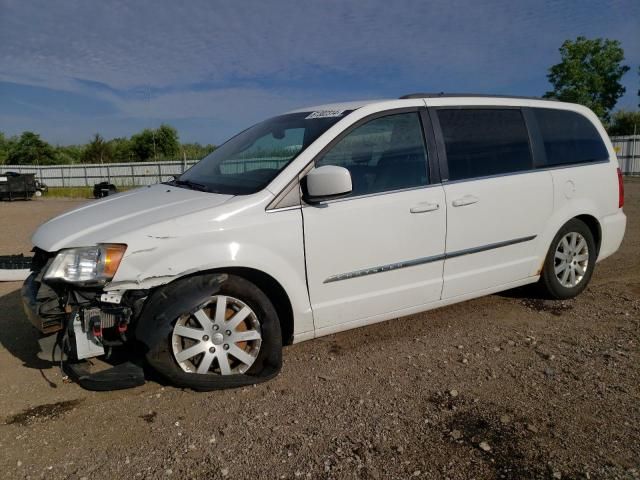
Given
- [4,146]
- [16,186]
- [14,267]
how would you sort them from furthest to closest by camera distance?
1. [4,146]
2. [16,186]
3. [14,267]

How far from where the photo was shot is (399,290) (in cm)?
349

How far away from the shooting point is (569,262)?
4.48 m

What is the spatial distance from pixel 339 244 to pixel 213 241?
0.82 metres

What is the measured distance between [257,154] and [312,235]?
3.42ft

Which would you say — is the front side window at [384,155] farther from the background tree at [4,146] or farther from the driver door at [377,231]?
the background tree at [4,146]

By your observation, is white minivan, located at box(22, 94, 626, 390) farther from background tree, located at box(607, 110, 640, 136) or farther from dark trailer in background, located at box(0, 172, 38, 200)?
background tree, located at box(607, 110, 640, 136)

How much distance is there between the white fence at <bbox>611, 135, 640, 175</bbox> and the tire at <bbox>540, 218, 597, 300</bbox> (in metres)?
22.2

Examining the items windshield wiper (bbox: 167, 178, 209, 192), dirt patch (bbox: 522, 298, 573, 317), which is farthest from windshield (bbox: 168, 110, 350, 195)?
dirt patch (bbox: 522, 298, 573, 317)

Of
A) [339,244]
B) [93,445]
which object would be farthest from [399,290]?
[93,445]

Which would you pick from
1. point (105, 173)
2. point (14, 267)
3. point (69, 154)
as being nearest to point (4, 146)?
point (69, 154)

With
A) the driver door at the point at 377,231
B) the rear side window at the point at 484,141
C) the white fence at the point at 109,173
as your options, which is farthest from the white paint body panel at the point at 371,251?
the white fence at the point at 109,173

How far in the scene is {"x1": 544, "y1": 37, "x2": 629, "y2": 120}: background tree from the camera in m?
36.5

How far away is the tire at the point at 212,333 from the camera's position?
9.30 feet

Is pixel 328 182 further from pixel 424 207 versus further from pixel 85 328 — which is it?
pixel 85 328
